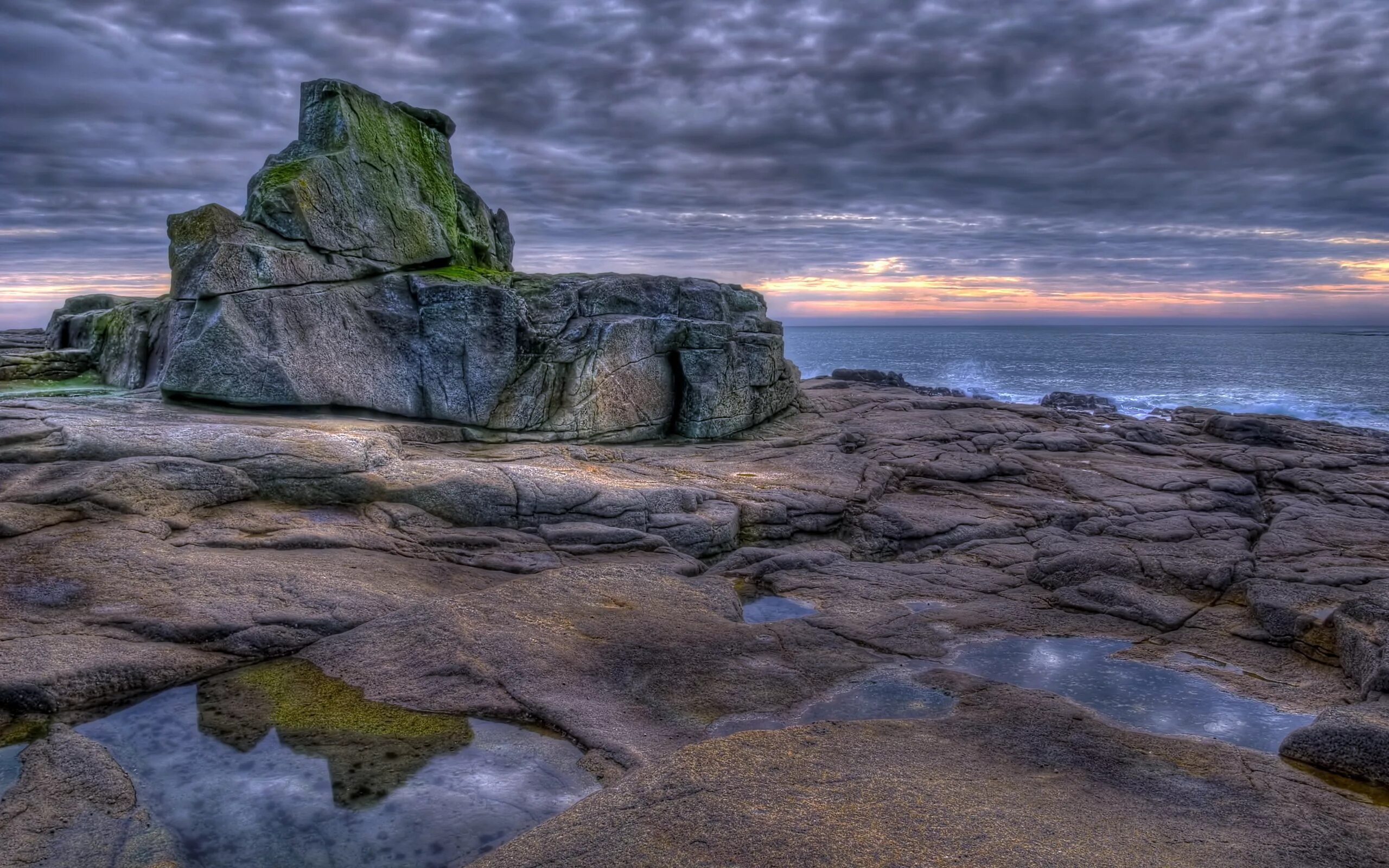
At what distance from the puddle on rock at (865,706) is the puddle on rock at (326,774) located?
6.29ft

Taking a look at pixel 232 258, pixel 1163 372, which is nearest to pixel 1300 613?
pixel 232 258

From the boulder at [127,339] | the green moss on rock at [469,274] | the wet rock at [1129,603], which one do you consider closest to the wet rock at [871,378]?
the green moss on rock at [469,274]

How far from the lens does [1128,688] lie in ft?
32.8

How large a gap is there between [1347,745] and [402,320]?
19.0 m

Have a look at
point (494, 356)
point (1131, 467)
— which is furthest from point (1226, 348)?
point (494, 356)

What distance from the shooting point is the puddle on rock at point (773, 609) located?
12406 mm

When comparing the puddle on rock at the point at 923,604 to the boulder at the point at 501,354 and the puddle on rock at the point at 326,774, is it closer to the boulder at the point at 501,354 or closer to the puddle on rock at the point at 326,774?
the puddle on rock at the point at 326,774

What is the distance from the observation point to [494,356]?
20.3 m

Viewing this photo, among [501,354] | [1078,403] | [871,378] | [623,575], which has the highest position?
[501,354]

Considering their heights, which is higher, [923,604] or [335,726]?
[335,726]

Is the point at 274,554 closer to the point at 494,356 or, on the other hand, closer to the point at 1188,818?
the point at 494,356

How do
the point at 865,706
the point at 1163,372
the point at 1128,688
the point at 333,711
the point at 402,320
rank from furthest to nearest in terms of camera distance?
the point at 1163,372 → the point at 402,320 → the point at 1128,688 → the point at 865,706 → the point at 333,711

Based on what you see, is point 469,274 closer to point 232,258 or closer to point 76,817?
point 232,258

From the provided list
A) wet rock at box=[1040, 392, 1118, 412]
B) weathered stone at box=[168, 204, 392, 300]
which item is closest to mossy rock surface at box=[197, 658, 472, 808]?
weathered stone at box=[168, 204, 392, 300]
